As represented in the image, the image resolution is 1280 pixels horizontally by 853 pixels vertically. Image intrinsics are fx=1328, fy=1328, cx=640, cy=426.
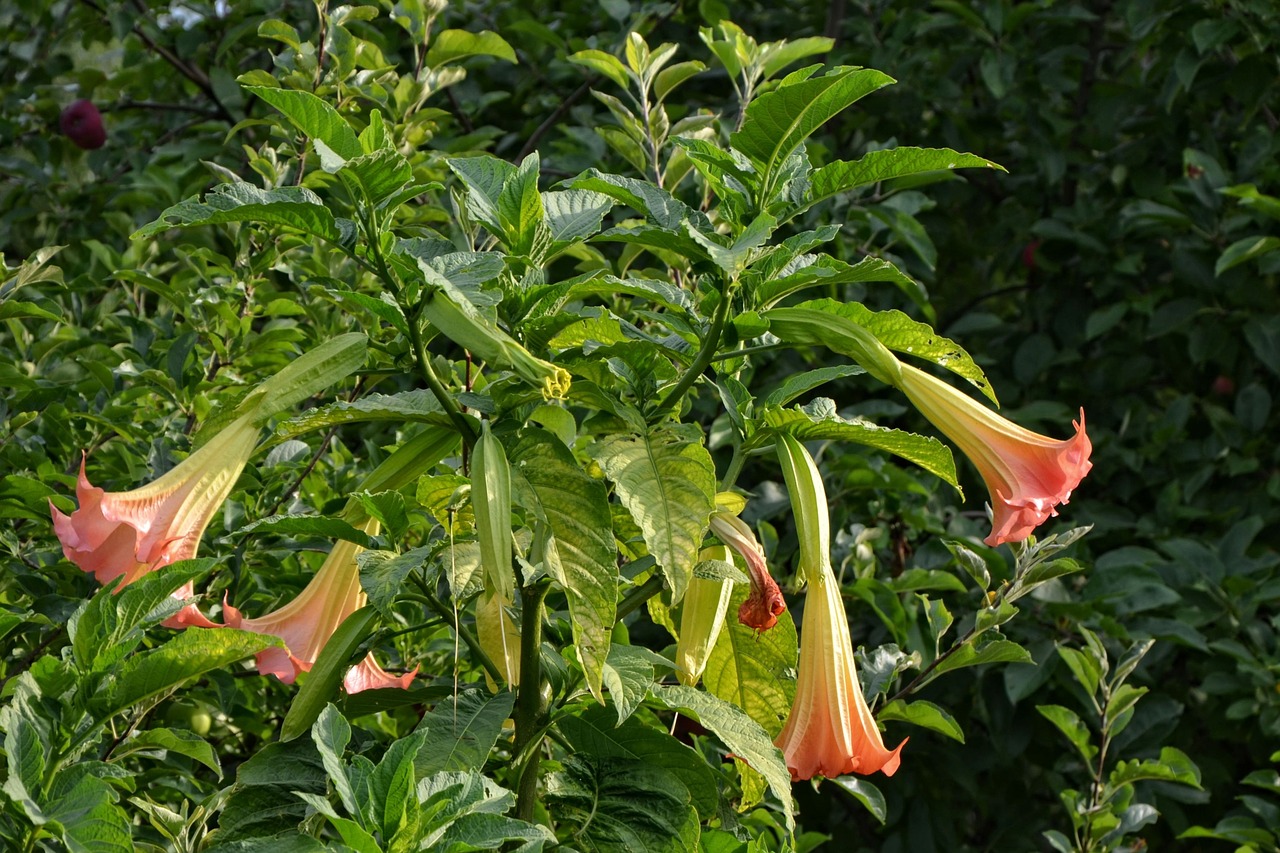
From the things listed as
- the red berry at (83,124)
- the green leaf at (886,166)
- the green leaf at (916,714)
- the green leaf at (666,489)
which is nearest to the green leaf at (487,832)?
the green leaf at (666,489)

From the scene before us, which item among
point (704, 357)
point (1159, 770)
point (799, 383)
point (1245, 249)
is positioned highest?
point (704, 357)

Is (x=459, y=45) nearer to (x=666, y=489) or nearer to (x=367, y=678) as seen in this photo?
(x=367, y=678)

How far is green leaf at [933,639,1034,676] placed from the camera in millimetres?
1677

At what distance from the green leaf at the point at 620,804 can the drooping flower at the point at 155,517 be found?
368mm

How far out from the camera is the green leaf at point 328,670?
1.22 m

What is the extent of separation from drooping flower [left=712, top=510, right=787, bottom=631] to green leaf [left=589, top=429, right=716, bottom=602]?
0.31 ft

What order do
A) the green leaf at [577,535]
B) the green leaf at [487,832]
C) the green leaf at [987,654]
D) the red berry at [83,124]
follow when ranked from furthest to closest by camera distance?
the red berry at [83,124], the green leaf at [987,654], the green leaf at [577,535], the green leaf at [487,832]

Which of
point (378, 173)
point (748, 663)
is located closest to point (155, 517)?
point (378, 173)

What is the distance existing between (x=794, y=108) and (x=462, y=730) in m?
0.63

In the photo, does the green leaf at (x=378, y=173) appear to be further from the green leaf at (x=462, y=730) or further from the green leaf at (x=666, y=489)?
the green leaf at (x=462, y=730)

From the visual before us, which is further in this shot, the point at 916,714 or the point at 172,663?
the point at 916,714

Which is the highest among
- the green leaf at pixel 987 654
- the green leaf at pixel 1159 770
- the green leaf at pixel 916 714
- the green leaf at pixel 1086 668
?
the green leaf at pixel 987 654

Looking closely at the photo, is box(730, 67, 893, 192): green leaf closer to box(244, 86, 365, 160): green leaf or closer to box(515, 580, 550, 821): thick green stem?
box(244, 86, 365, 160): green leaf

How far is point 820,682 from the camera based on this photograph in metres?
1.25
